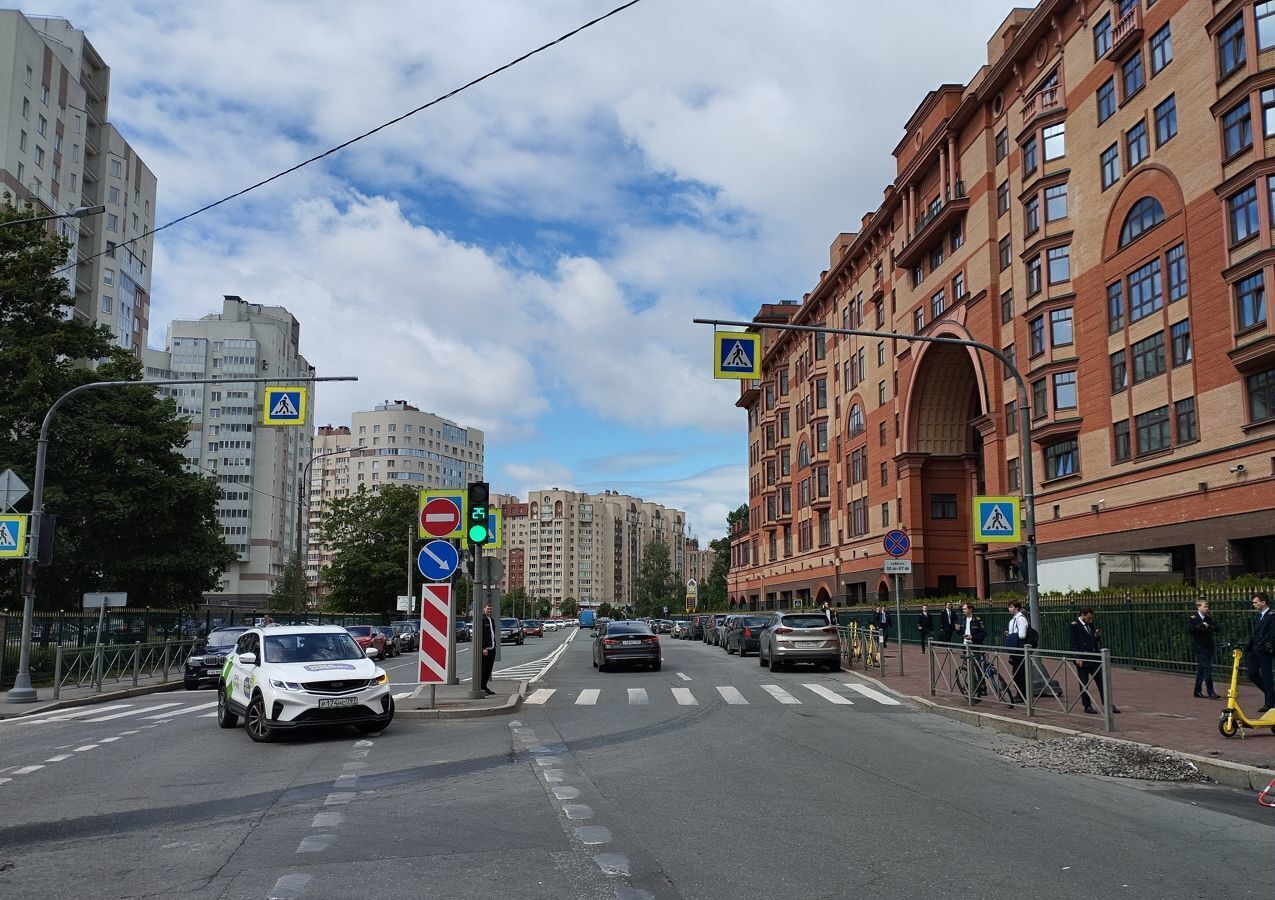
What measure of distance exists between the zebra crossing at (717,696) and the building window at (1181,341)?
652 inches

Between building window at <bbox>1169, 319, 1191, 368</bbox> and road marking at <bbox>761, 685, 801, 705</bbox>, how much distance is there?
713 inches

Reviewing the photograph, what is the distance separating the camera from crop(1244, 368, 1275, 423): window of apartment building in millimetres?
27641

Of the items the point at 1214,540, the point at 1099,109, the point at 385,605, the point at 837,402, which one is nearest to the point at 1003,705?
the point at 1214,540

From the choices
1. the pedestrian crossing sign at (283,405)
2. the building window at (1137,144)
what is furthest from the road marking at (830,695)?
the building window at (1137,144)

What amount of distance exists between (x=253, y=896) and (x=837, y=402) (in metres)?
64.9

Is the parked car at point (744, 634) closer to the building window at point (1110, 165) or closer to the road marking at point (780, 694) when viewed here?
the road marking at point (780, 694)

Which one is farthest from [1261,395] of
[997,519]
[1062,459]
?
[997,519]

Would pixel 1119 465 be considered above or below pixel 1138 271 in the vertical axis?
below

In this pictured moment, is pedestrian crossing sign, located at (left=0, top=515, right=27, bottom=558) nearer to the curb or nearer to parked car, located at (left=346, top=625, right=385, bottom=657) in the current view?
parked car, located at (left=346, top=625, right=385, bottom=657)

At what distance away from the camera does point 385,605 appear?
255 ft

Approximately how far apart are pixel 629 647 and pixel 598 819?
20294 millimetres

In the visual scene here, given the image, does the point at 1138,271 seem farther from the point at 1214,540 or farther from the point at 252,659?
the point at 252,659

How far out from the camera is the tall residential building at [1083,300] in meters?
28.6

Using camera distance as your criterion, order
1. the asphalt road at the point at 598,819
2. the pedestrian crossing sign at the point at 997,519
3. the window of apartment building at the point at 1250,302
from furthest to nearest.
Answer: the window of apartment building at the point at 1250,302, the pedestrian crossing sign at the point at 997,519, the asphalt road at the point at 598,819
